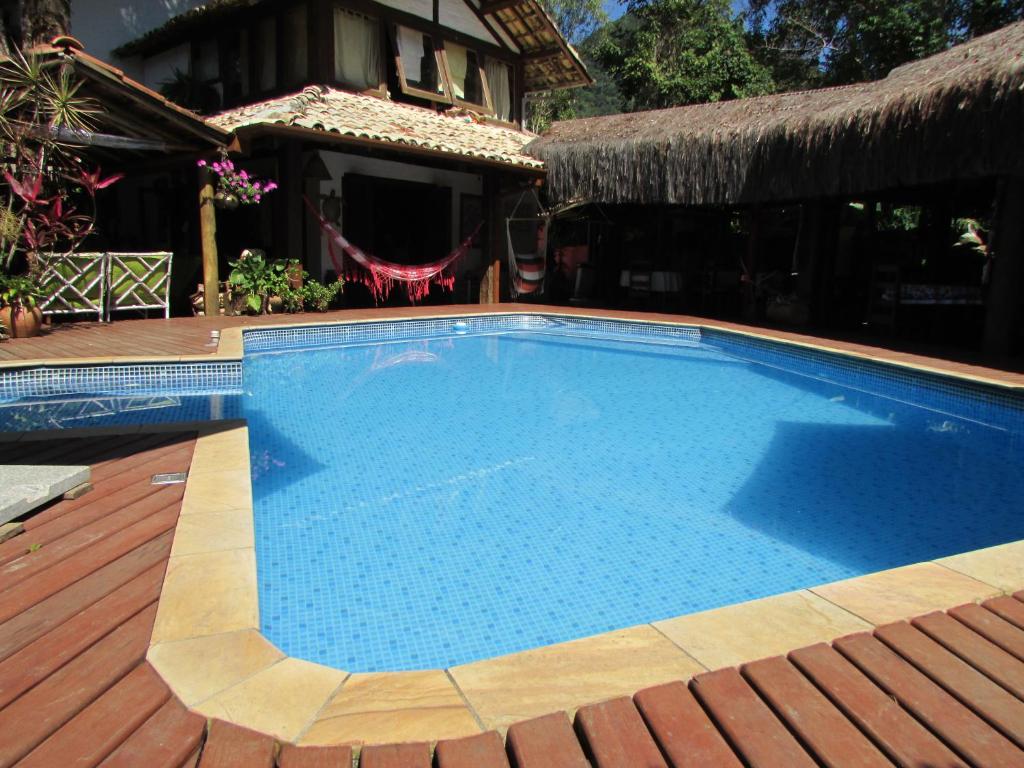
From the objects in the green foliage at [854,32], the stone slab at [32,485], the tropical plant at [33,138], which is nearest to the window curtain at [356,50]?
the tropical plant at [33,138]

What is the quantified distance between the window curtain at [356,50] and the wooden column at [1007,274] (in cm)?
818

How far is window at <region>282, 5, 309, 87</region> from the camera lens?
9500 millimetres

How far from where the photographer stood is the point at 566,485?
3930 millimetres

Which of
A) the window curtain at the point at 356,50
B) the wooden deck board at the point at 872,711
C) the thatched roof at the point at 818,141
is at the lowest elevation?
the wooden deck board at the point at 872,711

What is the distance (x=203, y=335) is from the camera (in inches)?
260

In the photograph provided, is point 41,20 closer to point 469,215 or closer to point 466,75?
point 466,75

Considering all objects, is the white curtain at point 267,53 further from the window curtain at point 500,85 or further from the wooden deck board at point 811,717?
the wooden deck board at point 811,717

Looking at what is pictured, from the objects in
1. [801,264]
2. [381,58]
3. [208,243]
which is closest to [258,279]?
[208,243]

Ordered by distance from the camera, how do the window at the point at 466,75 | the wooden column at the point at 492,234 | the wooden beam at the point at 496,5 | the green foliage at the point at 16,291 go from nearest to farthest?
the green foliage at the point at 16,291 → the wooden column at the point at 492,234 → the wooden beam at the point at 496,5 → the window at the point at 466,75

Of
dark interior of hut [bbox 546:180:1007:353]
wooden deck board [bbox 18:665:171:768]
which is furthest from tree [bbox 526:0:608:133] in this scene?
wooden deck board [bbox 18:665:171:768]

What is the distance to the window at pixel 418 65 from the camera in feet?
33.8

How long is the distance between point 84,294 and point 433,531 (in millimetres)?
5650

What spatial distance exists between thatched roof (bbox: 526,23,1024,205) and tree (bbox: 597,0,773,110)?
23.3 ft

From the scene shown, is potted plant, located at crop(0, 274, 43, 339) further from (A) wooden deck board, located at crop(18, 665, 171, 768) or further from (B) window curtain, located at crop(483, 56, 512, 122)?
(B) window curtain, located at crop(483, 56, 512, 122)
